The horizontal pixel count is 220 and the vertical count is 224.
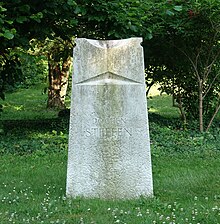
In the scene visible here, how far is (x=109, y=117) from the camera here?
6.42 metres

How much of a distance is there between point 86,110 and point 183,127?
7.38 meters

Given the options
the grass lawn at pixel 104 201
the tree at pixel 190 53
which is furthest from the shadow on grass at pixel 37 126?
the tree at pixel 190 53

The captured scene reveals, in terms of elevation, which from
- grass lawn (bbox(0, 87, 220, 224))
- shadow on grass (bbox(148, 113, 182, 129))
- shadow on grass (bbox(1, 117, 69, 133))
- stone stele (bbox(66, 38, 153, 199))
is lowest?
shadow on grass (bbox(148, 113, 182, 129))

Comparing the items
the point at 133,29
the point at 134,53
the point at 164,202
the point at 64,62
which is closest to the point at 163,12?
the point at 133,29

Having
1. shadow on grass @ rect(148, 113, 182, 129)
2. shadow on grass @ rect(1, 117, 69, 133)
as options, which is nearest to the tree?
shadow on grass @ rect(148, 113, 182, 129)

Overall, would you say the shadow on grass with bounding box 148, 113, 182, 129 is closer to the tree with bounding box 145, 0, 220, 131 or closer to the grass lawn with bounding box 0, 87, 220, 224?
the grass lawn with bounding box 0, 87, 220, 224

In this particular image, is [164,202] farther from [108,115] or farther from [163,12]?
[163,12]

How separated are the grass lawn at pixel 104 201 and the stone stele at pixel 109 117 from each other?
1.14 feet

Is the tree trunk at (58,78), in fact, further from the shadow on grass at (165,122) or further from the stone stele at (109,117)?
the stone stele at (109,117)

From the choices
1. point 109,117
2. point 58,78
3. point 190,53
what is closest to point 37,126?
point 190,53

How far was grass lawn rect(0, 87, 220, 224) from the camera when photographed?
5715 millimetres

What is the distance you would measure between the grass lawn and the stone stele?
1.14 feet

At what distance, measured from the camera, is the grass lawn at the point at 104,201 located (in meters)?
5.71

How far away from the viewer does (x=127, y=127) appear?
6418 millimetres
